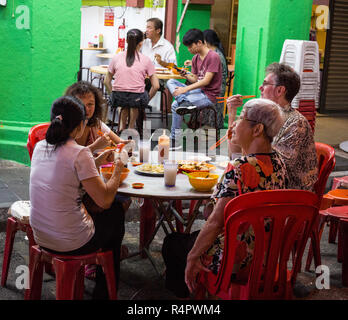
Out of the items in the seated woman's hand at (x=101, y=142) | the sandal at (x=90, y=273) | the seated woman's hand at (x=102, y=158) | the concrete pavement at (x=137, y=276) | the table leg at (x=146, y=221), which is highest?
the seated woman's hand at (x=101, y=142)

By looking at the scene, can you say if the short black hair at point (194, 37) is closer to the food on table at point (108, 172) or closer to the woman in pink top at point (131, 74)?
the woman in pink top at point (131, 74)

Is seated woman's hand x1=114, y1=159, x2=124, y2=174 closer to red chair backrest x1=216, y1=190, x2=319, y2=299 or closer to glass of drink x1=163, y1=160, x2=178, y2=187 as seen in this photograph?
glass of drink x1=163, y1=160, x2=178, y2=187

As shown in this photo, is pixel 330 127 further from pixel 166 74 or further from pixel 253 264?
pixel 253 264

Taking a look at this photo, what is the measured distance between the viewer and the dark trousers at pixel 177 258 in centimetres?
309

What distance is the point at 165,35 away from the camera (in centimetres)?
1027

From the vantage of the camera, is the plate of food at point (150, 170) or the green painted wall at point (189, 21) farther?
the green painted wall at point (189, 21)

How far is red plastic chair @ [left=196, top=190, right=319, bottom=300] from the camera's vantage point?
2.51 meters

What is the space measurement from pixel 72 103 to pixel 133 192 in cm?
66

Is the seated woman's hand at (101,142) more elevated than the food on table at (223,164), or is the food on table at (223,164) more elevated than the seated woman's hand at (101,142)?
the seated woman's hand at (101,142)

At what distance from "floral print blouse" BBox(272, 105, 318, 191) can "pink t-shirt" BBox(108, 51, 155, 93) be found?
12.8ft

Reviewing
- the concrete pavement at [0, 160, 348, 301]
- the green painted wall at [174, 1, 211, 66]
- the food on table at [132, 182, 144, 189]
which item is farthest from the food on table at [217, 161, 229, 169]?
the green painted wall at [174, 1, 211, 66]

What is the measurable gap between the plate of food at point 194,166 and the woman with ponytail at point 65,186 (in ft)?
2.45
